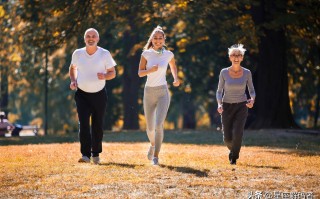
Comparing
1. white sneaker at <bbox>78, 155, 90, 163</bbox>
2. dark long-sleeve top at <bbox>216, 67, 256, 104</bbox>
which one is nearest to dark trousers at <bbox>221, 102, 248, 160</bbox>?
dark long-sleeve top at <bbox>216, 67, 256, 104</bbox>

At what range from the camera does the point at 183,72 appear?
38.7 metres

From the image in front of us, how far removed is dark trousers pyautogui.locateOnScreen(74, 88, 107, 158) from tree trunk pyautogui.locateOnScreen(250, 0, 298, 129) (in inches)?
571

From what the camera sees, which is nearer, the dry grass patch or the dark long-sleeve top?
the dry grass patch

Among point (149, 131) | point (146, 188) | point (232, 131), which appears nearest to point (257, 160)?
point (232, 131)

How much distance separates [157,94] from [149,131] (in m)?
0.72

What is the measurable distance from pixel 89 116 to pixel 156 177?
261 centimetres

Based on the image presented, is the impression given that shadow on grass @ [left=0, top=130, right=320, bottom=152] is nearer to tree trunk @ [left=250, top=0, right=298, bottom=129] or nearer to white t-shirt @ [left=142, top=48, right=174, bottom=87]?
tree trunk @ [left=250, top=0, right=298, bottom=129]

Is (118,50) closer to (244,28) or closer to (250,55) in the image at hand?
(250,55)

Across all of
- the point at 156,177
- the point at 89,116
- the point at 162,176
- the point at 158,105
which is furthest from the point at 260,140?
the point at 156,177

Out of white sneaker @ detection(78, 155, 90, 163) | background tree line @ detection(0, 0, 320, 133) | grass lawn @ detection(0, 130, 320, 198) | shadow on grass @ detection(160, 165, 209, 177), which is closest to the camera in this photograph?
grass lawn @ detection(0, 130, 320, 198)

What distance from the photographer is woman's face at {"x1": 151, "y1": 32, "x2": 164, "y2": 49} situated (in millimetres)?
11461

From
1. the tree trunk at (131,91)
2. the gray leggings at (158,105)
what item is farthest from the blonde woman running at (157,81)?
the tree trunk at (131,91)

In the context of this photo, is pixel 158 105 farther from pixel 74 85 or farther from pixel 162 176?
pixel 162 176

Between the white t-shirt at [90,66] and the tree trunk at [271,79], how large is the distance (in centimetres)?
1474
